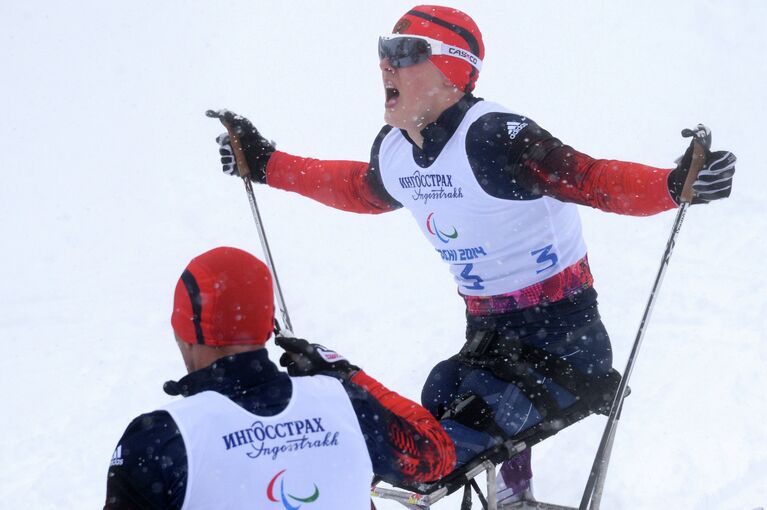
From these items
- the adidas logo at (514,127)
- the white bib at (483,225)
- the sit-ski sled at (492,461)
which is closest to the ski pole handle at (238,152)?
the white bib at (483,225)

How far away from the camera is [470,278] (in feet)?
13.0

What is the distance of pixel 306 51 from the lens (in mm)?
12570

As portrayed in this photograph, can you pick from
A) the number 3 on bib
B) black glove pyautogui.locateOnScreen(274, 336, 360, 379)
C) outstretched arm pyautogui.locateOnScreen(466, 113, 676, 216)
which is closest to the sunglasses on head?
outstretched arm pyautogui.locateOnScreen(466, 113, 676, 216)

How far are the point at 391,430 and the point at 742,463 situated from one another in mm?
3466

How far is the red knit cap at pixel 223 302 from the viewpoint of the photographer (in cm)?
242

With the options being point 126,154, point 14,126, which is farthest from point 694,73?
point 14,126

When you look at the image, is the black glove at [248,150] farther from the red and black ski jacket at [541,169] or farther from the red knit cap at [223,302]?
the red knit cap at [223,302]

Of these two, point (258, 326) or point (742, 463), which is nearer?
point (258, 326)

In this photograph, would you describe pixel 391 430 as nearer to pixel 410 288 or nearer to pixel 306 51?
pixel 410 288

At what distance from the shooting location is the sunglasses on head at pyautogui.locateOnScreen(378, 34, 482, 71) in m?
3.77

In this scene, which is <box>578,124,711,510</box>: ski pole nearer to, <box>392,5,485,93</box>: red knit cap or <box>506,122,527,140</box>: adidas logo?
<box>506,122,527,140</box>: adidas logo

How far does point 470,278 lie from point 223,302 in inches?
69.8

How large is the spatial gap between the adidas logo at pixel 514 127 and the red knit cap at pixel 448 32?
0.40m

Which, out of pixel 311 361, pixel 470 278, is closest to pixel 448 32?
pixel 470 278
